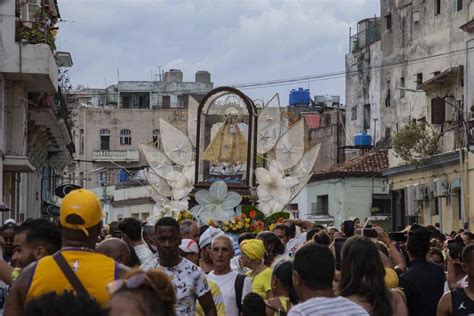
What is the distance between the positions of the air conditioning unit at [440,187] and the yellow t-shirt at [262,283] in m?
35.1

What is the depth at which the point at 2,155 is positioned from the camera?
1239 inches

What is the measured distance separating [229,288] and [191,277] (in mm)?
1662

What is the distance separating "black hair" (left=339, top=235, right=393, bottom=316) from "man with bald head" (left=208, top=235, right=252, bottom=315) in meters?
3.06

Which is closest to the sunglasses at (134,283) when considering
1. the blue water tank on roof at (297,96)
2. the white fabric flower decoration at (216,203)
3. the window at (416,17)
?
the white fabric flower decoration at (216,203)

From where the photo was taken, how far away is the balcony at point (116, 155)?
100 meters

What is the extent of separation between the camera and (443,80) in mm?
49844

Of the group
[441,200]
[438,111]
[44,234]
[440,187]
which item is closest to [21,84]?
[440,187]

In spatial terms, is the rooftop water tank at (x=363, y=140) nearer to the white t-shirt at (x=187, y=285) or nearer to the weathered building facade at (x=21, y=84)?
the weathered building facade at (x=21, y=84)

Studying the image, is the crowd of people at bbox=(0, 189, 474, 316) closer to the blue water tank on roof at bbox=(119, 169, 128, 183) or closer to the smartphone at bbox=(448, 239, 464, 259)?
the smartphone at bbox=(448, 239, 464, 259)

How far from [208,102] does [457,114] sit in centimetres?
1229

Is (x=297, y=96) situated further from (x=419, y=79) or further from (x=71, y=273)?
(x=71, y=273)

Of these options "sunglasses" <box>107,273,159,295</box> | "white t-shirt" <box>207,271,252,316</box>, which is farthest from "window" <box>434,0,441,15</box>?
"sunglasses" <box>107,273,159,295</box>

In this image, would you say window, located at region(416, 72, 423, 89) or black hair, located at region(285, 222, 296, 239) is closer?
black hair, located at region(285, 222, 296, 239)

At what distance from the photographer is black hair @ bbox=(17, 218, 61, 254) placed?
883 centimetres
